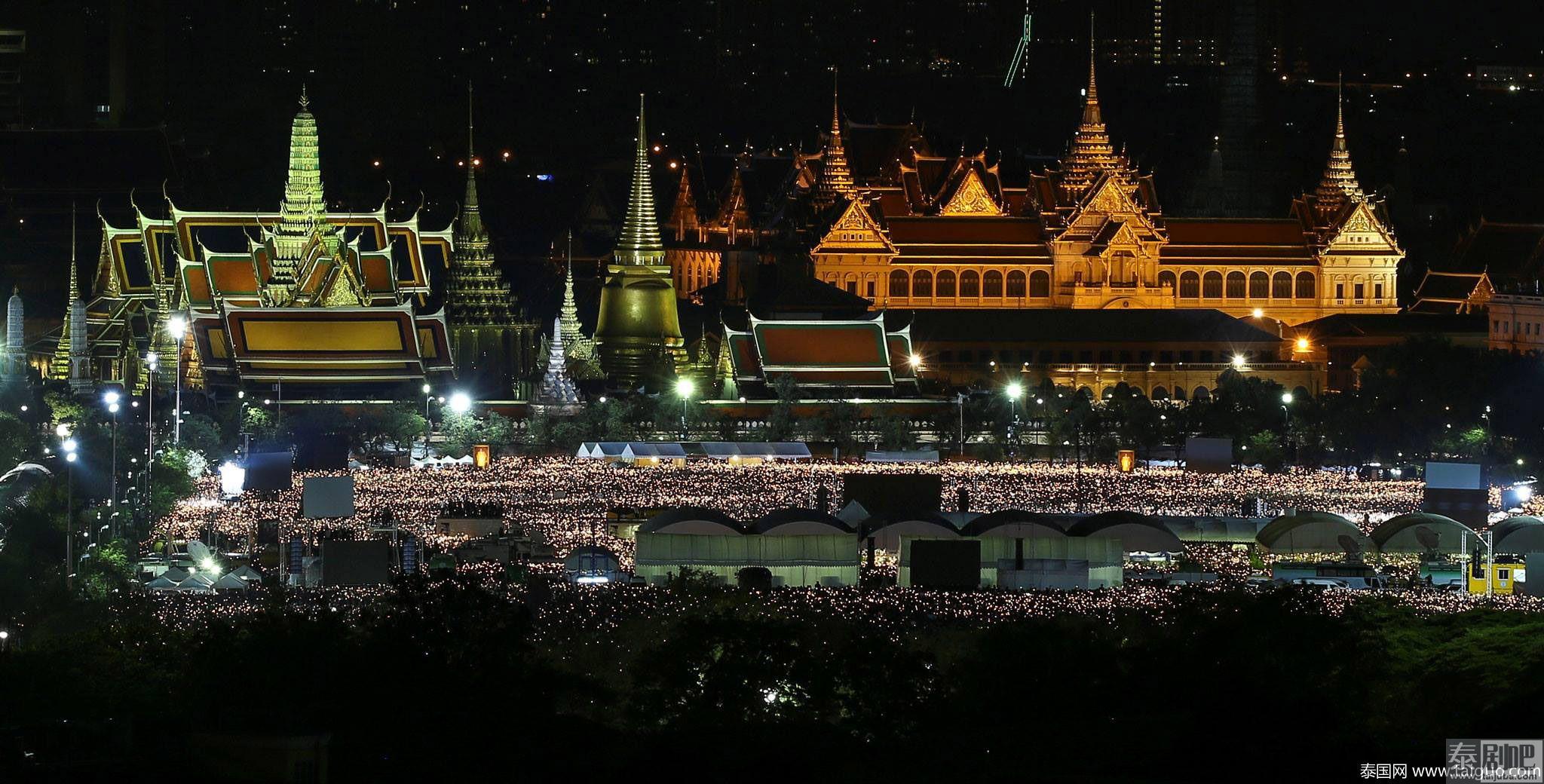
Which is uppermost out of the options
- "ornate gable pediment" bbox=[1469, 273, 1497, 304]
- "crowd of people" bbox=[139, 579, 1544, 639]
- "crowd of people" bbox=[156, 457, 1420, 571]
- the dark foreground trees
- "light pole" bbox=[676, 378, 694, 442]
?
"ornate gable pediment" bbox=[1469, 273, 1497, 304]

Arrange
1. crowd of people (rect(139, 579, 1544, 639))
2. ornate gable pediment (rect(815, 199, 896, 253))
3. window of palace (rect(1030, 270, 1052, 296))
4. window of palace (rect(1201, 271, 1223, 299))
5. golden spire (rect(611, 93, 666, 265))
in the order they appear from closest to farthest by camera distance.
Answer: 1. crowd of people (rect(139, 579, 1544, 639))
2. golden spire (rect(611, 93, 666, 265))
3. ornate gable pediment (rect(815, 199, 896, 253))
4. window of palace (rect(1030, 270, 1052, 296))
5. window of palace (rect(1201, 271, 1223, 299))

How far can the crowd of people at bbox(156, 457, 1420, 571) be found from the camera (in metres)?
67.2

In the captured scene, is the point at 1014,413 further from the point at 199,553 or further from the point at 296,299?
the point at 199,553

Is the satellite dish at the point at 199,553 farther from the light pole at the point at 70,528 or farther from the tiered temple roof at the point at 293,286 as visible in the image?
the tiered temple roof at the point at 293,286

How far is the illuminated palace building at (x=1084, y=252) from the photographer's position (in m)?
124

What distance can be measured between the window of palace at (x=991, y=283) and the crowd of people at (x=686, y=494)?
41527mm

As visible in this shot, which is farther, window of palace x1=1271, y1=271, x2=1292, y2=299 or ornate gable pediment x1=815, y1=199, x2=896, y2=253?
window of palace x1=1271, y1=271, x2=1292, y2=299

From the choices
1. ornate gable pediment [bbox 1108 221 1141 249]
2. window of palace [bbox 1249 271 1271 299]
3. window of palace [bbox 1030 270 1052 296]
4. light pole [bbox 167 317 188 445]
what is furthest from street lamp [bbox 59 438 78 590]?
window of palace [bbox 1249 271 1271 299]

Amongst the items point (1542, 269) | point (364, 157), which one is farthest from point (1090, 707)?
point (364, 157)

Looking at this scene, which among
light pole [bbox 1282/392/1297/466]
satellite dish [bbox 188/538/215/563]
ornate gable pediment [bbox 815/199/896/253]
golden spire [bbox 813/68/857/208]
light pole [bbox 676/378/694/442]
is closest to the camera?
satellite dish [bbox 188/538/215/563]

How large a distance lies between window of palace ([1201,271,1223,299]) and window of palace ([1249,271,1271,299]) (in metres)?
0.95

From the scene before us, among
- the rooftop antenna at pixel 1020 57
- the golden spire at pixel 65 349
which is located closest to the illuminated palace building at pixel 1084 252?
the golden spire at pixel 65 349

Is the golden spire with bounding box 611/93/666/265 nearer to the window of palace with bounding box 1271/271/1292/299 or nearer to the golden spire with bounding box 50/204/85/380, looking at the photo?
the golden spire with bounding box 50/204/85/380

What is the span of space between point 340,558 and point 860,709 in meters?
14.5
